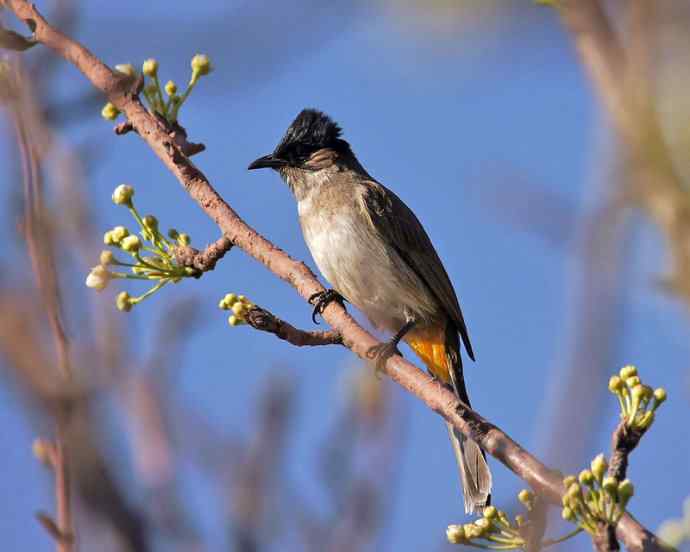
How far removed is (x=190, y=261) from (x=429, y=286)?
93.1 inches

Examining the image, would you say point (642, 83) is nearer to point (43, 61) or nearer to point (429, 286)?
point (43, 61)

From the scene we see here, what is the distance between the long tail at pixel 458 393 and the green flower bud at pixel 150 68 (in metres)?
2.06

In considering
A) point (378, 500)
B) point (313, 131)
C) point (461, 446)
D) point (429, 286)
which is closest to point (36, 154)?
point (378, 500)

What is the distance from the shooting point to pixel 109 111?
10.7 ft

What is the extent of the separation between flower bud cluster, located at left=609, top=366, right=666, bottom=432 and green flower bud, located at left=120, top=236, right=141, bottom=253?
4.69 ft

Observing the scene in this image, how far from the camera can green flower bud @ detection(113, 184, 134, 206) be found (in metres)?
3.02

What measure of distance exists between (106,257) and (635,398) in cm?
157

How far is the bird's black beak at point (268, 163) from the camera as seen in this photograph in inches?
213

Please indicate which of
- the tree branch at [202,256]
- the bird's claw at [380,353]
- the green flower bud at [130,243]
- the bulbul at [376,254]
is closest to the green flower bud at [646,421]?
the bird's claw at [380,353]

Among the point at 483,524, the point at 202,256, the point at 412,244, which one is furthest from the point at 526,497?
the point at 412,244

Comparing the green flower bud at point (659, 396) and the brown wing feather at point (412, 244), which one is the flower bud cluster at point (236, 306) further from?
the brown wing feather at point (412, 244)

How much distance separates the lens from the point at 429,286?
523cm

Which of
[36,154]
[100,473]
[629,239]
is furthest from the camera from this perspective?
[36,154]

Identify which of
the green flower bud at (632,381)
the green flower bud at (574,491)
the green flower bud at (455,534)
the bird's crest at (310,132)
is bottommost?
the green flower bud at (455,534)
